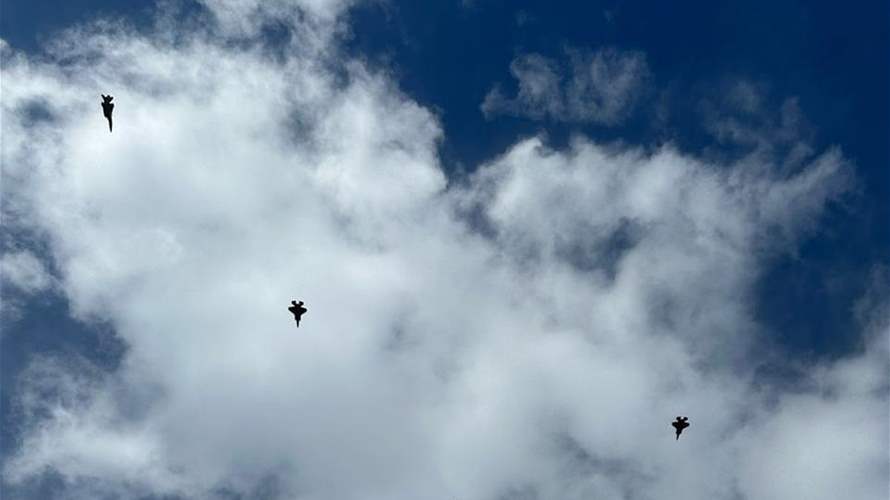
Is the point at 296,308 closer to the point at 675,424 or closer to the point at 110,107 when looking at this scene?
the point at 110,107

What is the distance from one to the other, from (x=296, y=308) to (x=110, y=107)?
51266 millimetres

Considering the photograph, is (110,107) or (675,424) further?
(675,424)

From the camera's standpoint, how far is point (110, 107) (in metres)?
123

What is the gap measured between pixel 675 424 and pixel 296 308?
70.3 m

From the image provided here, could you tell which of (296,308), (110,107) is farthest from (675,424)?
(110,107)

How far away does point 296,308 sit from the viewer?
527ft

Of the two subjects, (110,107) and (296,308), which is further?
(296,308)

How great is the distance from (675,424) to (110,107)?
10731 centimetres

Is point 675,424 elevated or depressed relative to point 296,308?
depressed

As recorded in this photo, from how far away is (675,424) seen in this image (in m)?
163
